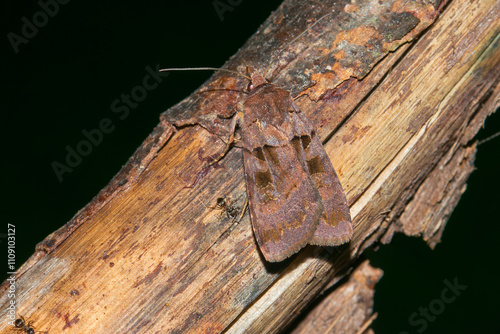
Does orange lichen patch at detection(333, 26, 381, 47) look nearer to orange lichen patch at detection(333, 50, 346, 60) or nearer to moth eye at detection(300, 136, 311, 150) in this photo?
orange lichen patch at detection(333, 50, 346, 60)

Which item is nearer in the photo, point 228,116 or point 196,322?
point 196,322

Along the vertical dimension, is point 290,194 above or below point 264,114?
below

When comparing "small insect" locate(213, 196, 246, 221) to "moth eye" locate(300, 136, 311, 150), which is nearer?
"small insect" locate(213, 196, 246, 221)

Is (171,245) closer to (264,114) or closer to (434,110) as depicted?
(264,114)

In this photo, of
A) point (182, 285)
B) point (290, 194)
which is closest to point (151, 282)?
point (182, 285)

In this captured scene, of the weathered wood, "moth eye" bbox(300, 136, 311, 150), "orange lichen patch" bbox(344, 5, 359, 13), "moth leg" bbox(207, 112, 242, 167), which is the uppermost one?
"orange lichen patch" bbox(344, 5, 359, 13)

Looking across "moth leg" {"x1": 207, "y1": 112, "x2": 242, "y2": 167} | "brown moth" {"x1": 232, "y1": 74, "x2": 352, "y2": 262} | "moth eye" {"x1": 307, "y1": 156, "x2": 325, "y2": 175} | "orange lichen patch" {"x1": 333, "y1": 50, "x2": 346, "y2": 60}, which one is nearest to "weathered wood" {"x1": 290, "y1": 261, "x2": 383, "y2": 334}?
"brown moth" {"x1": 232, "y1": 74, "x2": 352, "y2": 262}

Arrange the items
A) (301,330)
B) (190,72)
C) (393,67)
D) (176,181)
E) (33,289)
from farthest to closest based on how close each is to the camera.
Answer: (190,72) → (301,330) → (393,67) → (176,181) → (33,289)
